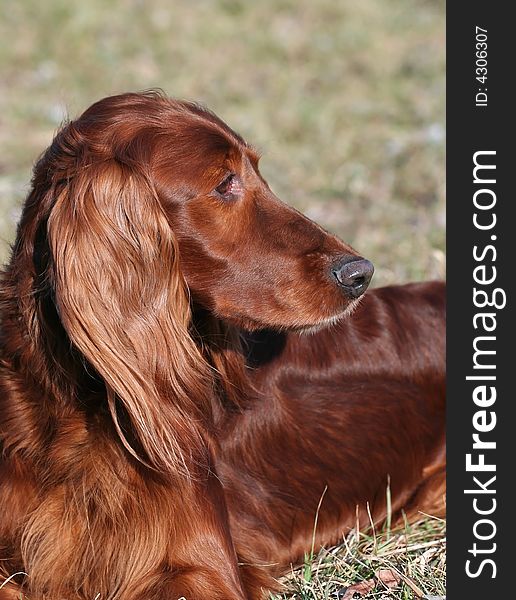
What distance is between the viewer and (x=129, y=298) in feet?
9.99

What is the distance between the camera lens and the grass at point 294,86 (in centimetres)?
721

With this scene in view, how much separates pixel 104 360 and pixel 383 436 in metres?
1.52

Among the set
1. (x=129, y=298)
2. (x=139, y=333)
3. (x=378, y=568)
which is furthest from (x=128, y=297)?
(x=378, y=568)

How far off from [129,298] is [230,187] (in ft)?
1.59

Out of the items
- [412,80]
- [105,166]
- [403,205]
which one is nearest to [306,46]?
[412,80]

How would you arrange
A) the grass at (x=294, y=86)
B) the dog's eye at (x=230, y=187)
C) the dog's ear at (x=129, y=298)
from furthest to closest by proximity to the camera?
the grass at (x=294, y=86) → the dog's eye at (x=230, y=187) → the dog's ear at (x=129, y=298)

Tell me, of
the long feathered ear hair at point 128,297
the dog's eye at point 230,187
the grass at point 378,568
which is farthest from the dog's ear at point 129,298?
the grass at point 378,568

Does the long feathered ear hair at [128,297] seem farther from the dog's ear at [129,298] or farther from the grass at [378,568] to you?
the grass at [378,568]

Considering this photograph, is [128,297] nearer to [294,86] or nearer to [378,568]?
[378,568]

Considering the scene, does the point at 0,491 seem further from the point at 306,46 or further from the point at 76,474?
the point at 306,46

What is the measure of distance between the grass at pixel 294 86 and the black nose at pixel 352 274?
265 cm

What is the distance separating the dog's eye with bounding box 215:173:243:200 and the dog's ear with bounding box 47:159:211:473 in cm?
22

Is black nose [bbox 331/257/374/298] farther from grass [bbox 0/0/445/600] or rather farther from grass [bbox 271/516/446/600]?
grass [bbox 0/0/445/600]

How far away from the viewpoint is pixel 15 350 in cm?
328
